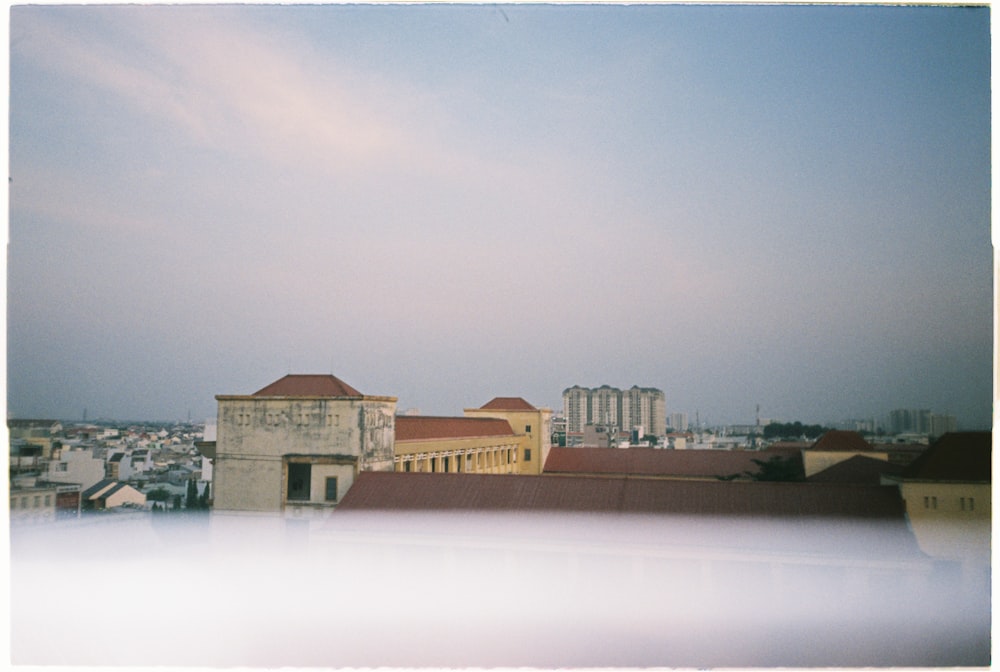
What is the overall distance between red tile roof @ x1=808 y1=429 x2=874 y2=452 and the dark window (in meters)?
5.59

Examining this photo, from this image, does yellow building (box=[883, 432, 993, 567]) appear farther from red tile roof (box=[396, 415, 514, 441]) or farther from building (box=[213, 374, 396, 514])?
red tile roof (box=[396, 415, 514, 441])

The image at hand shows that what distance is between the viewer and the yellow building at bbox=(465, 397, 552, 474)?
13805mm

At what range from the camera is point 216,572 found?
21.5ft

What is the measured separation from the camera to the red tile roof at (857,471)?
30.2 ft

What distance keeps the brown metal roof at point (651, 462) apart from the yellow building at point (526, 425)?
0.25 m

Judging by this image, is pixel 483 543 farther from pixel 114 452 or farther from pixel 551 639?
pixel 114 452

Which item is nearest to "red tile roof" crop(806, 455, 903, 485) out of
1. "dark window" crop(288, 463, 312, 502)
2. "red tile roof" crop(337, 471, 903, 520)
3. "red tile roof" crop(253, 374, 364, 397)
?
"red tile roof" crop(337, 471, 903, 520)

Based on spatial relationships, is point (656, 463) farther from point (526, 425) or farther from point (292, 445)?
point (292, 445)

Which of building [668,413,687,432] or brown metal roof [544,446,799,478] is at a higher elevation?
building [668,413,687,432]

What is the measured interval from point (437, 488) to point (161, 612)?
2645 mm

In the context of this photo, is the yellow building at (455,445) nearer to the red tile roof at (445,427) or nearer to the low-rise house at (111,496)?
the red tile roof at (445,427)

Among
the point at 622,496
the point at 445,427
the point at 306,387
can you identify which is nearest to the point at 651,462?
the point at 445,427

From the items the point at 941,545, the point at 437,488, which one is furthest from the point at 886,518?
the point at 437,488

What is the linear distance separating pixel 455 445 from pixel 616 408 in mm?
2301
